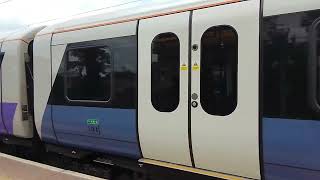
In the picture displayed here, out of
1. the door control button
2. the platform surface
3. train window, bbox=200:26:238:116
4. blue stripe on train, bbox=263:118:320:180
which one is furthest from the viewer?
the platform surface

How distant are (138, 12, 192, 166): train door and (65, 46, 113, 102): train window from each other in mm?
772

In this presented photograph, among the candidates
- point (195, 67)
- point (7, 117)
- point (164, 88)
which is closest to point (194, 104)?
point (195, 67)

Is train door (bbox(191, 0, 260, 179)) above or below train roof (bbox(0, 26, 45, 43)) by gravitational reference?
below

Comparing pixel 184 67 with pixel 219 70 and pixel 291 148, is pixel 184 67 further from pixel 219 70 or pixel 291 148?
pixel 291 148

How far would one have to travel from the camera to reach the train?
15.1 ft

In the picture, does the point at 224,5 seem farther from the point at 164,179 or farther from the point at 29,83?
the point at 29,83

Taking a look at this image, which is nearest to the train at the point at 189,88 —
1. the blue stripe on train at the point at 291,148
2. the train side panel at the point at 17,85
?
the blue stripe on train at the point at 291,148

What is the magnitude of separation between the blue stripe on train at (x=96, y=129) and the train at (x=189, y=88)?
0.02m

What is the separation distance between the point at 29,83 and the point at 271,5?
18.0 feet

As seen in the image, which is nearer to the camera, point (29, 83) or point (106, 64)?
point (106, 64)

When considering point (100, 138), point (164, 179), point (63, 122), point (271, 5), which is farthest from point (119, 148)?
point (271, 5)

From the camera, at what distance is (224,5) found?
529 centimetres

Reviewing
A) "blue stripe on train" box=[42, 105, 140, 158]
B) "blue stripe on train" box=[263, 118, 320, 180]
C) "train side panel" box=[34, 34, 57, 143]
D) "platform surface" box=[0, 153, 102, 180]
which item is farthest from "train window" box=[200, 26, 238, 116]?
"train side panel" box=[34, 34, 57, 143]

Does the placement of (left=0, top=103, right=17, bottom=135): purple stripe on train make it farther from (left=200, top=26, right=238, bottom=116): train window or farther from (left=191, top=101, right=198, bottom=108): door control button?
(left=200, top=26, right=238, bottom=116): train window
